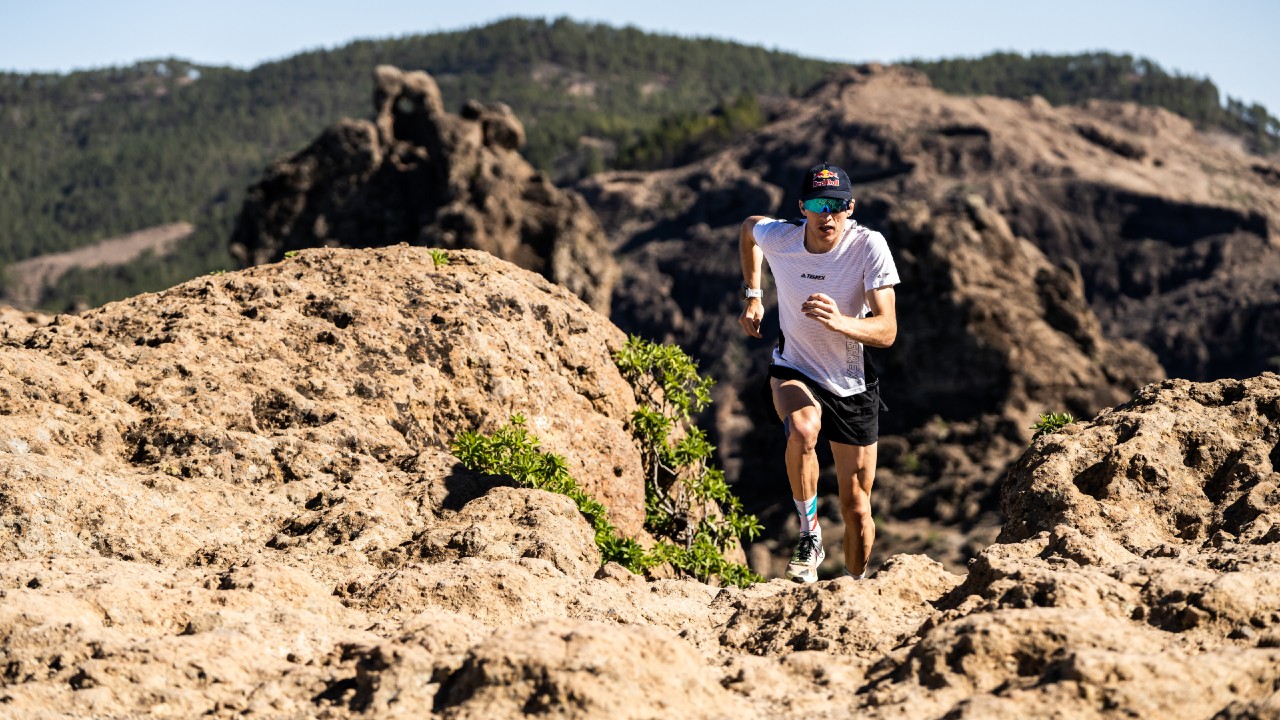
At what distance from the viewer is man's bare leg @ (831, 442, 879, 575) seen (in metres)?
6.62

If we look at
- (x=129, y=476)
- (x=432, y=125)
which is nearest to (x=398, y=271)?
(x=129, y=476)

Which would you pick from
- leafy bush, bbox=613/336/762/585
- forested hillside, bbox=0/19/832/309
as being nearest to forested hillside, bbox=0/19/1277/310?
forested hillside, bbox=0/19/832/309

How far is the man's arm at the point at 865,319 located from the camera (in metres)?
5.88

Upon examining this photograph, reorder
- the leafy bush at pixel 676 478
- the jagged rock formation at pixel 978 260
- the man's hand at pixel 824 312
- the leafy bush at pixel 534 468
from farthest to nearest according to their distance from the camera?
the jagged rock formation at pixel 978 260 < the leafy bush at pixel 676 478 < the leafy bush at pixel 534 468 < the man's hand at pixel 824 312

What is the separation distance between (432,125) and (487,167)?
326cm

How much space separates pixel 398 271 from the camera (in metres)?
8.40

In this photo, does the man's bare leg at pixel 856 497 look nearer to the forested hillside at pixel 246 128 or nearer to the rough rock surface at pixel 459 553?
the rough rock surface at pixel 459 553

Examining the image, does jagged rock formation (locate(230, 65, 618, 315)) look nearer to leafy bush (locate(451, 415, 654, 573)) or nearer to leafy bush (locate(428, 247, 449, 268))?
leafy bush (locate(428, 247, 449, 268))

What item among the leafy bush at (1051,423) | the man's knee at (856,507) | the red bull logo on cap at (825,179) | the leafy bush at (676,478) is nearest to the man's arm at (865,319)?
the red bull logo on cap at (825,179)

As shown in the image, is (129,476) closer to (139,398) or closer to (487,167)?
(139,398)

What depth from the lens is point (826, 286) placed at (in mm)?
6430

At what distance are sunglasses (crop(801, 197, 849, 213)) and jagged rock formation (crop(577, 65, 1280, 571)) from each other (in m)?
24.6

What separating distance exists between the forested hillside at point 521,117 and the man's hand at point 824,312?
82.4 meters

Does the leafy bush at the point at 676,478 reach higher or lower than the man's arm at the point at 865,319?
lower
